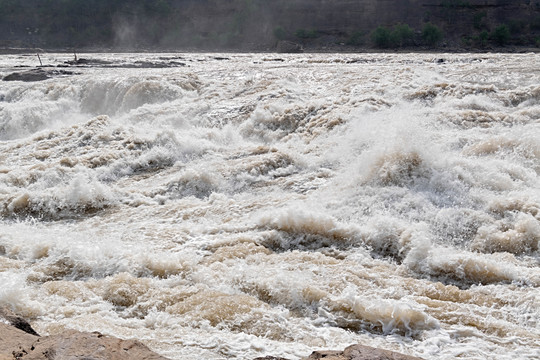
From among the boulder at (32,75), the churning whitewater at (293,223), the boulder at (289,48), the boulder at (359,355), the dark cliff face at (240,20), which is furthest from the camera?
the dark cliff face at (240,20)

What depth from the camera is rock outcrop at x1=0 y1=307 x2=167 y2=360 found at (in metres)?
2.22

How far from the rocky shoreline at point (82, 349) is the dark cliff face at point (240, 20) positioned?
33.5m

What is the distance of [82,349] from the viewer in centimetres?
230

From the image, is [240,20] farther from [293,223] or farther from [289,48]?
[293,223]

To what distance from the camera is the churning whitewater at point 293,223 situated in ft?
11.0

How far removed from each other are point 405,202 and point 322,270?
1.79 m

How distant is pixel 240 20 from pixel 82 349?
41.3 meters

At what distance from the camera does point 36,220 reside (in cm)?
591

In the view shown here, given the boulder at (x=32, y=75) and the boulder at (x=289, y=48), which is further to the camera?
the boulder at (x=289, y=48)

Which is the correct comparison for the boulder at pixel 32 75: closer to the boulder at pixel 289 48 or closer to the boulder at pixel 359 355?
the boulder at pixel 359 355

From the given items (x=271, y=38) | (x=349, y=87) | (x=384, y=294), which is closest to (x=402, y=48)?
(x=271, y=38)

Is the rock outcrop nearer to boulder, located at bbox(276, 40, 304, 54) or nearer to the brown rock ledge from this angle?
the brown rock ledge

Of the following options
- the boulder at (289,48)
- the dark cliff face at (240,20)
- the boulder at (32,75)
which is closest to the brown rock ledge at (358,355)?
the boulder at (32,75)

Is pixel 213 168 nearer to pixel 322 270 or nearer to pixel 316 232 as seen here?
pixel 316 232
